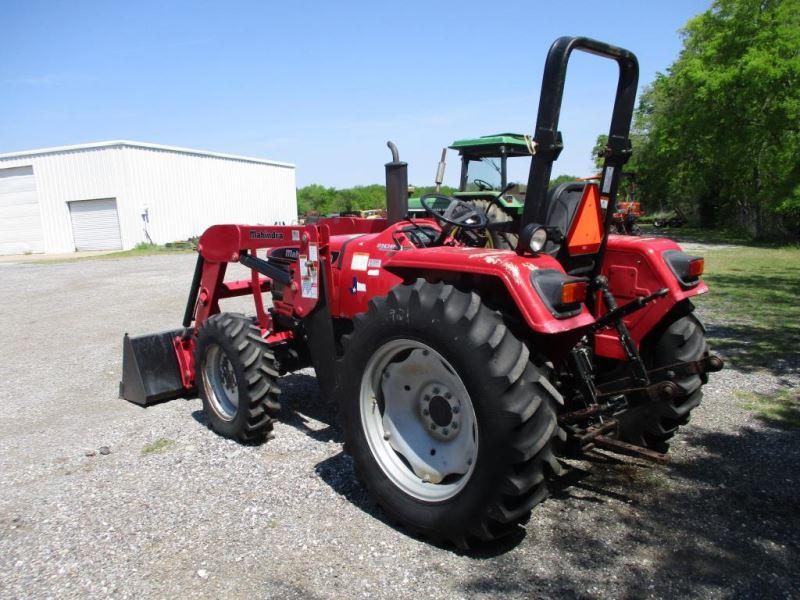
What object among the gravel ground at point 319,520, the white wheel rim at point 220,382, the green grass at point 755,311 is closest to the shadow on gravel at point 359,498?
the gravel ground at point 319,520

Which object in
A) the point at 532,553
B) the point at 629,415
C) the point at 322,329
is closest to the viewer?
the point at 532,553

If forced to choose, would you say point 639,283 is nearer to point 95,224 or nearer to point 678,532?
point 678,532

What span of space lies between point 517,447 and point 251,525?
1.54 meters

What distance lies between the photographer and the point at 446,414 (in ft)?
10.1

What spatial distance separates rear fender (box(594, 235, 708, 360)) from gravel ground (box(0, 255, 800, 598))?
829mm

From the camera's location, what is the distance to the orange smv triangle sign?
3.10 m

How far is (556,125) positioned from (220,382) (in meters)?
3.16

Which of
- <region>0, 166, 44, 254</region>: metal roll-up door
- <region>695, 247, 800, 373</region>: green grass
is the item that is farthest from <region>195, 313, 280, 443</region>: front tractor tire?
<region>0, 166, 44, 254</region>: metal roll-up door

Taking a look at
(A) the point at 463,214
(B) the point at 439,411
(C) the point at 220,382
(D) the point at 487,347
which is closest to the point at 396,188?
(A) the point at 463,214

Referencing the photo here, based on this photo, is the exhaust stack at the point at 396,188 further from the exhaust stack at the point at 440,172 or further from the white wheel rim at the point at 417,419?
the white wheel rim at the point at 417,419

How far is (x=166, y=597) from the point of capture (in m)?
2.62

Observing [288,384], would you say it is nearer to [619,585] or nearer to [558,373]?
[558,373]

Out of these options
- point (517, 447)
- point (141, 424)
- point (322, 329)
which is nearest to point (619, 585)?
point (517, 447)

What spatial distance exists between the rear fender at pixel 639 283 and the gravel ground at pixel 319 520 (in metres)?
0.83
